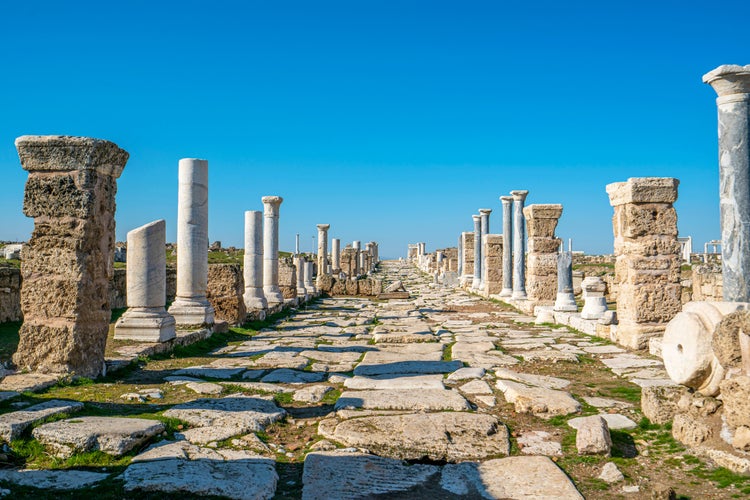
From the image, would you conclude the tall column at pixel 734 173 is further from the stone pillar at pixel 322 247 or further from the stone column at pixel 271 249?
the stone pillar at pixel 322 247

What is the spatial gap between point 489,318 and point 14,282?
1081 centimetres

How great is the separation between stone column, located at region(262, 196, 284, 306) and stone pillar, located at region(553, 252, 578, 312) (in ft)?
24.9

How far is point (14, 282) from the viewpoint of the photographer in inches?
503

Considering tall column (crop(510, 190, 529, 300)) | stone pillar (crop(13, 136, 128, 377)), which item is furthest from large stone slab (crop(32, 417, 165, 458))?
tall column (crop(510, 190, 529, 300))

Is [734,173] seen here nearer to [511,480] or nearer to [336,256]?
[511,480]

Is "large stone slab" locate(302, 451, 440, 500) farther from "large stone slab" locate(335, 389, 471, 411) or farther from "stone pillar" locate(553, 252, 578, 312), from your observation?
"stone pillar" locate(553, 252, 578, 312)

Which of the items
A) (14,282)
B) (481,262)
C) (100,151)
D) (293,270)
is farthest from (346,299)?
(100,151)

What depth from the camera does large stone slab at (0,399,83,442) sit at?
4.40 meters

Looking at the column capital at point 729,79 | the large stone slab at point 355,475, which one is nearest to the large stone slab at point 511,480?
the large stone slab at point 355,475

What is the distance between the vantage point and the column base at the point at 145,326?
360 inches

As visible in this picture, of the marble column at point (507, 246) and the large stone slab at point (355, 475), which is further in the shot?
the marble column at point (507, 246)

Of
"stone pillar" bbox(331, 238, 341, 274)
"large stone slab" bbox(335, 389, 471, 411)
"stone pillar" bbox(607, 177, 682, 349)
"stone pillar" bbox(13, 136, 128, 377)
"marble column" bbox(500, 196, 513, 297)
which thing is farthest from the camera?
"stone pillar" bbox(331, 238, 341, 274)

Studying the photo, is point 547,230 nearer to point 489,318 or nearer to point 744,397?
point 489,318

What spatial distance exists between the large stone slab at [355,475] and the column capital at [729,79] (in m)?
5.37
